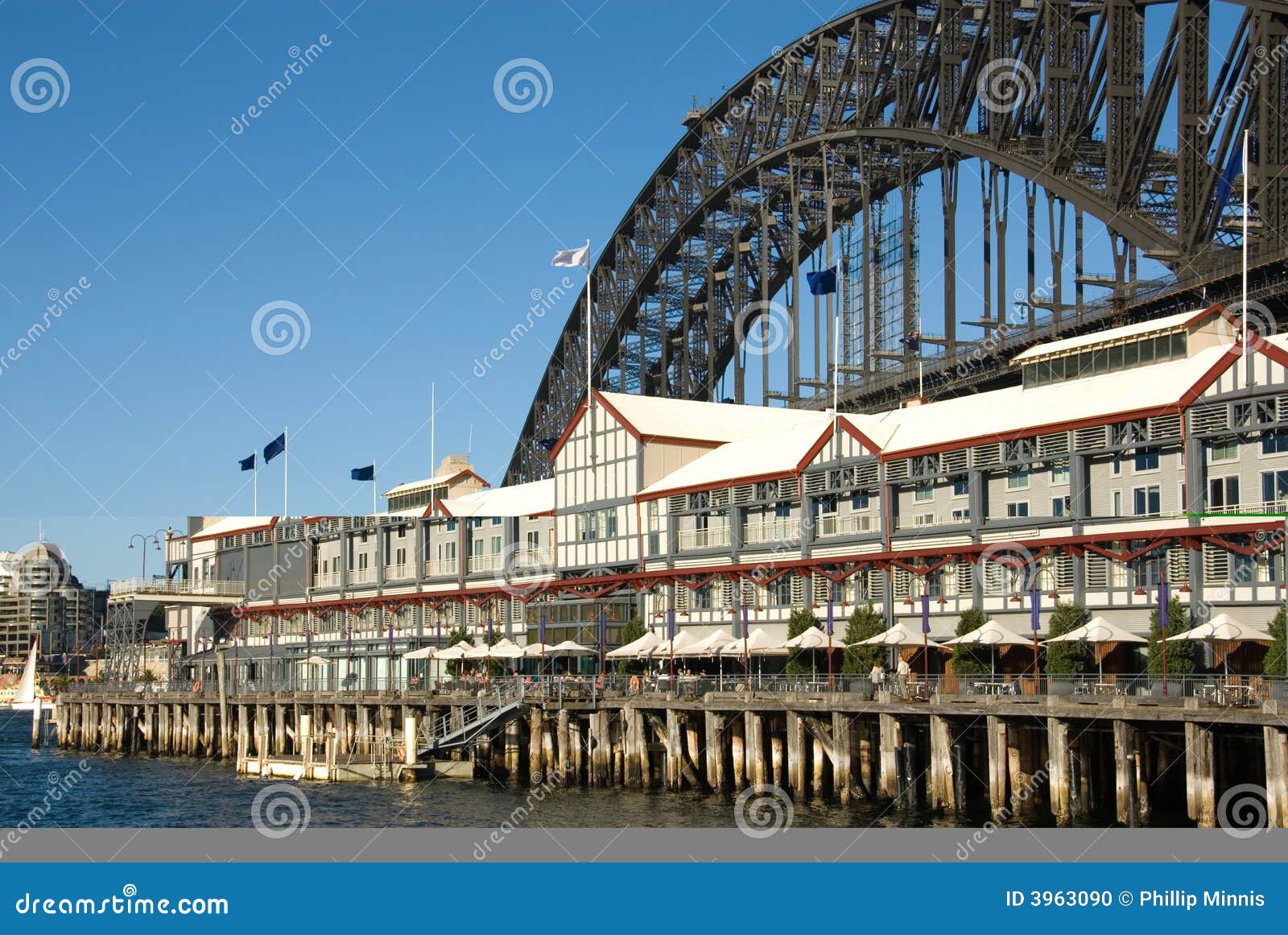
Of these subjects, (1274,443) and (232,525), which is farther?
(232,525)

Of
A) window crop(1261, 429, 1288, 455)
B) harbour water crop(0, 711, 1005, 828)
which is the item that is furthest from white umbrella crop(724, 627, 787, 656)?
window crop(1261, 429, 1288, 455)

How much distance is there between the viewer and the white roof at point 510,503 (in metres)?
94.2

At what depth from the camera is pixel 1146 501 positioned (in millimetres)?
57125

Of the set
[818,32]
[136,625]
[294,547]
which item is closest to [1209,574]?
[818,32]

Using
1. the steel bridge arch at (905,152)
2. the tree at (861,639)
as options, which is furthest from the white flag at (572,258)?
the tree at (861,639)

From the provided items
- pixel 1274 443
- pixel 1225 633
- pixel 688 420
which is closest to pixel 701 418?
pixel 688 420

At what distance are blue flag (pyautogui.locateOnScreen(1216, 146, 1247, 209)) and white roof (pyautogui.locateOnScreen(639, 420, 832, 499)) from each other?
19098 millimetres

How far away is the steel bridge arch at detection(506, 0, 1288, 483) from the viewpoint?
6775cm

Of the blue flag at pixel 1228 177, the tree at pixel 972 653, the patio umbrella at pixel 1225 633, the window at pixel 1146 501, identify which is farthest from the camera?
the blue flag at pixel 1228 177

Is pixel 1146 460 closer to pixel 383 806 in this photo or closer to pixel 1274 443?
pixel 1274 443

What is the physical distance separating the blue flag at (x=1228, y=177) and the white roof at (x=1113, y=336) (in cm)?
444

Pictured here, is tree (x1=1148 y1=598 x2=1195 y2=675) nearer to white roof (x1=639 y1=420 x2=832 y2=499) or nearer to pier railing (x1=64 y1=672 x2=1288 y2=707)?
pier railing (x1=64 y1=672 x2=1288 y2=707)

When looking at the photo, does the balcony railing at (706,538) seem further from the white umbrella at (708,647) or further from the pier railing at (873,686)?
the white umbrella at (708,647)

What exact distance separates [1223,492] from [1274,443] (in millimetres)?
2303
